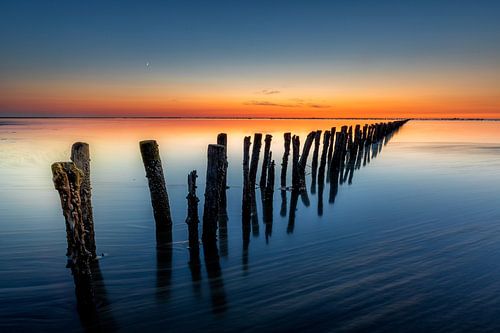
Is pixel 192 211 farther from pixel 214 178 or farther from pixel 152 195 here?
pixel 152 195

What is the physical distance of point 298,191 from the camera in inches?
422

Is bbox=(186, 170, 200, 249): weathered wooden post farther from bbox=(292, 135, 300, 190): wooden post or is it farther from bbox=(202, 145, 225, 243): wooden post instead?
bbox=(292, 135, 300, 190): wooden post

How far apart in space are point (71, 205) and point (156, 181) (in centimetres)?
267

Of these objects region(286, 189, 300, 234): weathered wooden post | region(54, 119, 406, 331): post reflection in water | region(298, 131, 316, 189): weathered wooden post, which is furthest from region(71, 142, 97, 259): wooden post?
region(298, 131, 316, 189): weathered wooden post

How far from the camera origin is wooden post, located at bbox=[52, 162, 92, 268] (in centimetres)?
366

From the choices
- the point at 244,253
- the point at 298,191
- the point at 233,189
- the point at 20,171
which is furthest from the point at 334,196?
the point at 20,171

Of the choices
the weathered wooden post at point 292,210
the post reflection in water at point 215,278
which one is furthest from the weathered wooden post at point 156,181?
the weathered wooden post at point 292,210

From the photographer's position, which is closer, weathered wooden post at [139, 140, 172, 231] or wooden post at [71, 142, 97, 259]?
wooden post at [71, 142, 97, 259]

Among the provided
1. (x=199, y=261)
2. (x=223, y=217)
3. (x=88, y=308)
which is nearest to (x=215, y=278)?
(x=199, y=261)

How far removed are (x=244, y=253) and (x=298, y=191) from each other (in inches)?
195

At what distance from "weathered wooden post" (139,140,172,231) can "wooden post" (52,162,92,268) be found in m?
2.35

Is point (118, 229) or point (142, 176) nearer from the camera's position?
point (118, 229)

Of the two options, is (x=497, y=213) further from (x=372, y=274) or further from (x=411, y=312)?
(x=411, y=312)

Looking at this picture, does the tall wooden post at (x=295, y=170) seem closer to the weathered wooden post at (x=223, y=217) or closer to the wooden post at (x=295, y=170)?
the wooden post at (x=295, y=170)
